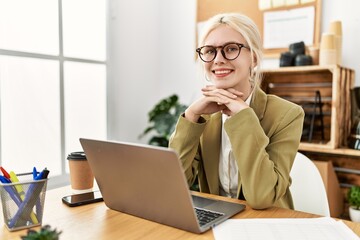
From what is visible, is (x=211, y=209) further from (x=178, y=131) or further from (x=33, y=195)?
(x=33, y=195)

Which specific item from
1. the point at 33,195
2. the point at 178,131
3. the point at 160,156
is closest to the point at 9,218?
the point at 33,195

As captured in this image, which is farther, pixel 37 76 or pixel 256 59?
pixel 37 76

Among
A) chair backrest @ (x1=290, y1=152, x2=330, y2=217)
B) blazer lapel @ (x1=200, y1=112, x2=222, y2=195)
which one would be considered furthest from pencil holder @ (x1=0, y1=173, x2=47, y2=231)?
chair backrest @ (x1=290, y1=152, x2=330, y2=217)

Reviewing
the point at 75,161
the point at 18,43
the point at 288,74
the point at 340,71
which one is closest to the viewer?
the point at 75,161

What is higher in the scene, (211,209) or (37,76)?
Answer: (37,76)

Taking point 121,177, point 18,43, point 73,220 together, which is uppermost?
point 18,43

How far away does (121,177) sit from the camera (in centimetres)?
75

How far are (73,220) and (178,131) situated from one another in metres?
0.43

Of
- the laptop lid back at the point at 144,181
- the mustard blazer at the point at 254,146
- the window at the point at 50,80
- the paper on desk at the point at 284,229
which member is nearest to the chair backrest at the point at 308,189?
the mustard blazer at the point at 254,146

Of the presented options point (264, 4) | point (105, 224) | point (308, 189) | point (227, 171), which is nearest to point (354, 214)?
point (308, 189)

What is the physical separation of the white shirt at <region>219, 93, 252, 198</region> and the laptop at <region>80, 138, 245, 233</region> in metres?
0.24

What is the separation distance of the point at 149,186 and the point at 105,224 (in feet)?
0.50

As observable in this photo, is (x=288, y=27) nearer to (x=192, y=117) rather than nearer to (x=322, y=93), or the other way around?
(x=322, y=93)

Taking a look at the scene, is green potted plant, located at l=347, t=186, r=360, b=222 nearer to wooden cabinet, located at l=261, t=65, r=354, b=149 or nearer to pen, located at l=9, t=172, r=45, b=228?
wooden cabinet, located at l=261, t=65, r=354, b=149
